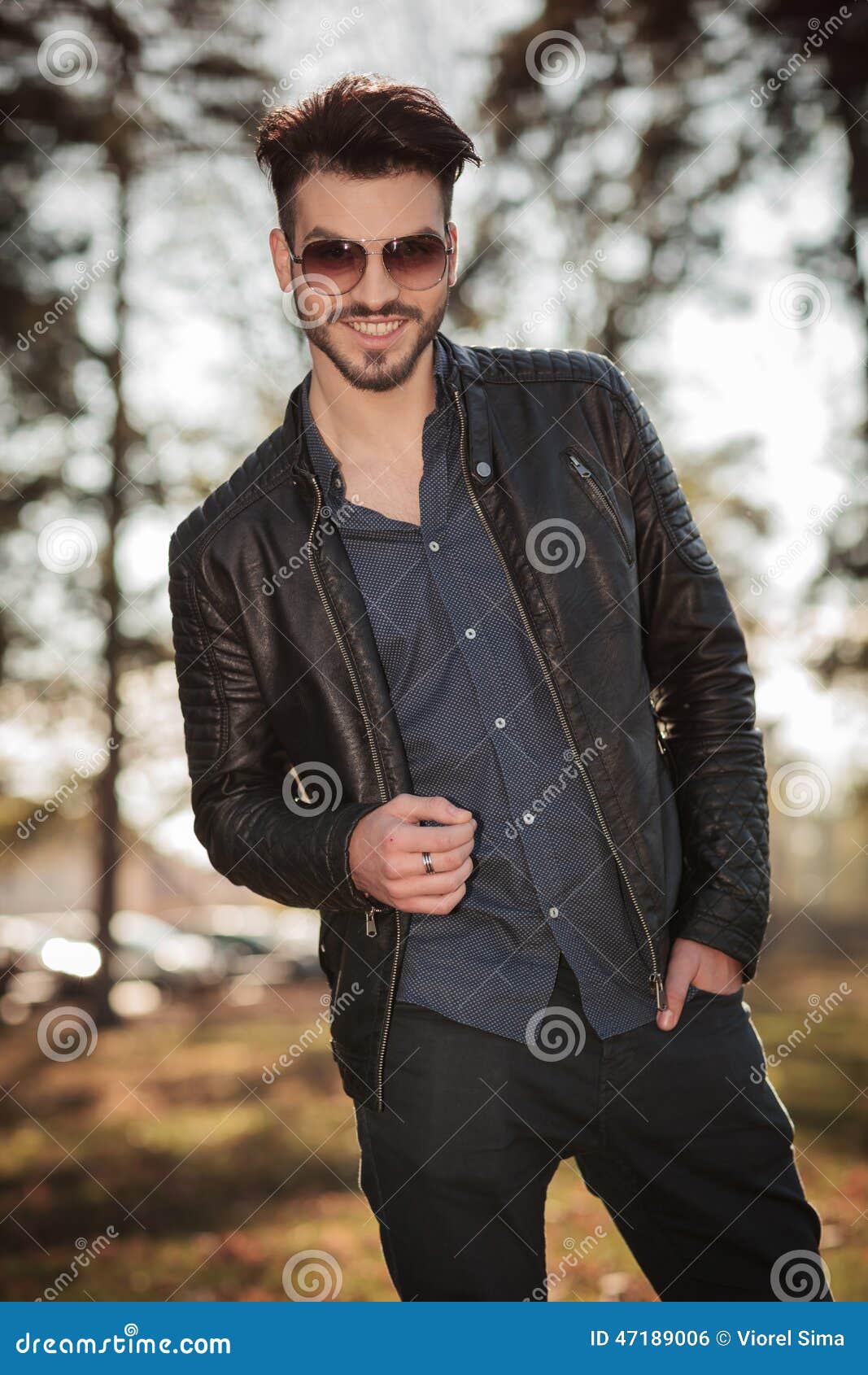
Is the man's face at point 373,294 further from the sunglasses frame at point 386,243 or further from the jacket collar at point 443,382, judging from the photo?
the jacket collar at point 443,382

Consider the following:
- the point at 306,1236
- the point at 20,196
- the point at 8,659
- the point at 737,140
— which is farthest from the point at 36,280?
the point at 306,1236

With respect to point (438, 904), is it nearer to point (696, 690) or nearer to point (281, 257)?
point (696, 690)

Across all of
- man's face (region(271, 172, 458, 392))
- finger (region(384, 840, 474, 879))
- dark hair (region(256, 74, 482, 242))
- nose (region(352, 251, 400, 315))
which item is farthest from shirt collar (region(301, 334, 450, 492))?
finger (region(384, 840, 474, 879))

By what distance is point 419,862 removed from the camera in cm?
246

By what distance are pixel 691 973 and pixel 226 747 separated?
118 cm

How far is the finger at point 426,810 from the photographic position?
2455mm

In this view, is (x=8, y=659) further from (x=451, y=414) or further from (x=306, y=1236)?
(x=451, y=414)

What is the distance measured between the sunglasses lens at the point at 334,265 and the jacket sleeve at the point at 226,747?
0.71 m

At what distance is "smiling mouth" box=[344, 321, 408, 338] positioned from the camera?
9.37 ft

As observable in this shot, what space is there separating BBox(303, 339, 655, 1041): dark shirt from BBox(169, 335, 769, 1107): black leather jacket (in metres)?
0.04

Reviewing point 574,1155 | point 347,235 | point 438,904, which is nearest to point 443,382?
point 347,235

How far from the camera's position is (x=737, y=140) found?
1030cm

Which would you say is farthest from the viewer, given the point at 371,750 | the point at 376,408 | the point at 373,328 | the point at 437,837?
the point at 376,408

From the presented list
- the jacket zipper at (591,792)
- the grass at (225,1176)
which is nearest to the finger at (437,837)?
the jacket zipper at (591,792)
